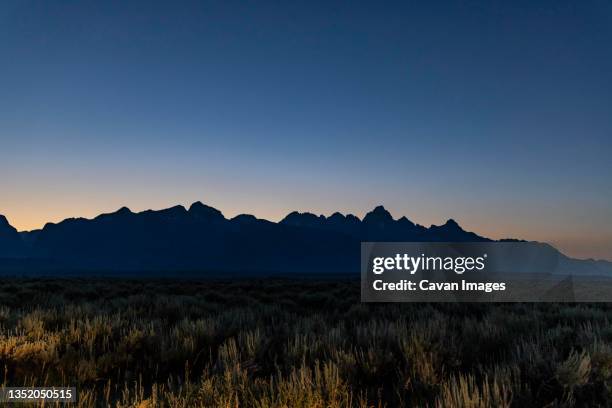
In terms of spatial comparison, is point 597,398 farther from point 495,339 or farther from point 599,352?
point 495,339

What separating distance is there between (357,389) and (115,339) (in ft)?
16.7

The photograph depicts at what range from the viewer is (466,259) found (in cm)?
2166

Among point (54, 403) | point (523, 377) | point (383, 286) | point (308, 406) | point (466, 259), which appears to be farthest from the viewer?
point (383, 286)

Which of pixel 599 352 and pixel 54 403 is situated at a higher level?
pixel 599 352

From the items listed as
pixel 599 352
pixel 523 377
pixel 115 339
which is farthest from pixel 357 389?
pixel 115 339

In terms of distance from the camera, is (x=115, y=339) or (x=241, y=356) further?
(x=115, y=339)

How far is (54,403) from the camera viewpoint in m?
4.50

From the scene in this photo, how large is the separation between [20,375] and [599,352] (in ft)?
24.8

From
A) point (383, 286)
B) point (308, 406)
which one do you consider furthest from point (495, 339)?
point (383, 286)

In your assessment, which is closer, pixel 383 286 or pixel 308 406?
pixel 308 406

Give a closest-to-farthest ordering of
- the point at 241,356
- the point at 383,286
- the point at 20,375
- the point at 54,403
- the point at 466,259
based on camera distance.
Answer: the point at 54,403 < the point at 20,375 < the point at 241,356 < the point at 466,259 < the point at 383,286

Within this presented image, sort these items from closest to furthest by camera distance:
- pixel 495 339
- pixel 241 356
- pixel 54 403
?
pixel 54 403, pixel 241 356, pixel 495 339

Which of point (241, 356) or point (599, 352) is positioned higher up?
point (599, 352)

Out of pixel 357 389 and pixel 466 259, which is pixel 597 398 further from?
pixel 466 259
